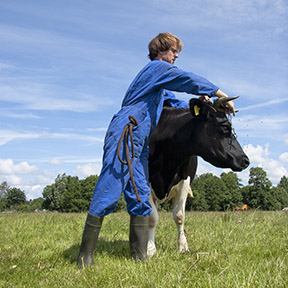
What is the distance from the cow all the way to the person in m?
0.28

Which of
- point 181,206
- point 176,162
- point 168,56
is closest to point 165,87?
point 168,56

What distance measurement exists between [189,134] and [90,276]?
1.83 m

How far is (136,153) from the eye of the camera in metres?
3.62

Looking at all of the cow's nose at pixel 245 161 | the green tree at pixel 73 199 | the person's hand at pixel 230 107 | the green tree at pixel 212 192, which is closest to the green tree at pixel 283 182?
the green tree at pixel 212 192

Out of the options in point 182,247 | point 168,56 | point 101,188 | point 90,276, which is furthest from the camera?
point 182,247

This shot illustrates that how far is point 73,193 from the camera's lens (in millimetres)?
66250

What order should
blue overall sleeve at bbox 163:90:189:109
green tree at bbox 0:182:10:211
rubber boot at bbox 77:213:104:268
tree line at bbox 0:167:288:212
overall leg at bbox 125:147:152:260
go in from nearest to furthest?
rubber boot at bbox 77:213:104:268, overall leg at bbox 125:147:152:260, blue overall sleeve at bbox 163:90:189:109, tree line at bbox 0:167:288:212, green tree at bbox 0:182:10:211

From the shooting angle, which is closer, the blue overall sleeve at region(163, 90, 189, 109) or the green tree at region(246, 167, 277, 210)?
the blue overall sleeve at region(163, 90, 189, 109)

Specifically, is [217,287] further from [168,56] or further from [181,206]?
[168,56]

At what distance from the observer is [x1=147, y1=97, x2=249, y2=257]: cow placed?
3.82 metres

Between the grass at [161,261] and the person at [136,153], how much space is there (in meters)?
0.29

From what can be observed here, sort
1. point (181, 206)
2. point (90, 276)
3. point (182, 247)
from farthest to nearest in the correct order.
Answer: point (181, 206) → point (182, 247) → point (90, 276)

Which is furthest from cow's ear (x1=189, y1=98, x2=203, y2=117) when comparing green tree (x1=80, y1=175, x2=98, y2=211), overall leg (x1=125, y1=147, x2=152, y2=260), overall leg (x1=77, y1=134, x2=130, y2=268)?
green tree (x1=80, y1=175, x2=98, y2=211)

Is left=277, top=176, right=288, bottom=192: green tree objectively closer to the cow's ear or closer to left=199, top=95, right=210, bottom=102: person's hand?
left=199, top=95, right=210, bottom=102: person's hand
